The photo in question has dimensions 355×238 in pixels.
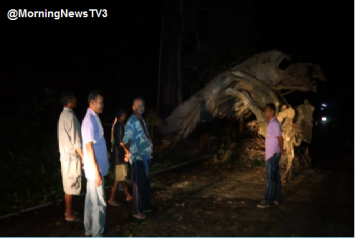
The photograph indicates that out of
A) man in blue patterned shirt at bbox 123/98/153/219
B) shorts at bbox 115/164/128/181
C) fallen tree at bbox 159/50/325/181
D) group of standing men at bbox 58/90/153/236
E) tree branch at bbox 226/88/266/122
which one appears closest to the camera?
group of standing men at bbox 58/90/153/236

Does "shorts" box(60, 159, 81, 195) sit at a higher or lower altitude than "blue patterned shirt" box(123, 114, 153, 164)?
lower

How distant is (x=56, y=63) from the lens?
55.5 ft

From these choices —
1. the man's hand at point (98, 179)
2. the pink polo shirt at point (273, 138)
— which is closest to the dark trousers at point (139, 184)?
the man's hand at point (98, 179)

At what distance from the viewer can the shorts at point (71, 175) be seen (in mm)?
5621

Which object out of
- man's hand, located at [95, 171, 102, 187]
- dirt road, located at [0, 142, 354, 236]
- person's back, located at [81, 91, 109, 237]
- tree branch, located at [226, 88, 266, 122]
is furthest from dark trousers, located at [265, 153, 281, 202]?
tree branch, located at [226, 88, 266, 122]

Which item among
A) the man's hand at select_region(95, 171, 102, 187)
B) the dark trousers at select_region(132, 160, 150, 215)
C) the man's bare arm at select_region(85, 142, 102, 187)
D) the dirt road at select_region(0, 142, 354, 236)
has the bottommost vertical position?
the dirt road at select_region(0, 142, 354, 236)

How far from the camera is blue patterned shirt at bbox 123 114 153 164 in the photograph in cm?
569

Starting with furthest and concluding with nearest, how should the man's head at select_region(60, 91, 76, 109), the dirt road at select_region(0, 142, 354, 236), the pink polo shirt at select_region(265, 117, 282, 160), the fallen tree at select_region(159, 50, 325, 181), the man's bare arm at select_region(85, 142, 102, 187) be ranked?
1. the fallen tree at select_region(159, 50, 325, 181)
2. the pink polo shirt at select_region(265, 117, 282, 160)
3. the man's head at select_region(60, 91, 76, 109)
4. the dirt road at select_region(0, 142, 354, 236)
5. the man's bare arm at select_region(85, 142, 102, 187)

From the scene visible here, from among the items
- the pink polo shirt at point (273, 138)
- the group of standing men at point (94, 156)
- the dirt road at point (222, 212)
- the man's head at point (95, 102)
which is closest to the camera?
the group of standing men at point (94, 156)

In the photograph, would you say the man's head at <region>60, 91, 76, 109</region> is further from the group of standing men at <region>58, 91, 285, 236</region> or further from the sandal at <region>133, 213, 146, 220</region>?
the sandal at <region>133, 213, 146, 220</region>

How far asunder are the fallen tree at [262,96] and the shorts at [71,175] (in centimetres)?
564

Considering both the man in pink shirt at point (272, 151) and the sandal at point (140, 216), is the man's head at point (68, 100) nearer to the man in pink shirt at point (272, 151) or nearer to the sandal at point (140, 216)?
the sandal at point (140, 216)

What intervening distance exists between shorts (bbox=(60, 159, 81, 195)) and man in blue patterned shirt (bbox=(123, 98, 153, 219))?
0.84 meters

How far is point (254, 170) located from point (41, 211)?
→ 6012mm
